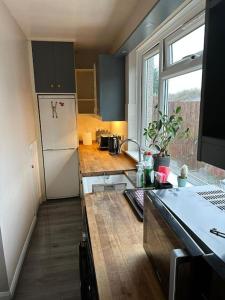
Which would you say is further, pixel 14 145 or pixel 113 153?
pixel 113 153

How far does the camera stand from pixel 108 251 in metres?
1.07

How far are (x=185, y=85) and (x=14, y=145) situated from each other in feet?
5.76

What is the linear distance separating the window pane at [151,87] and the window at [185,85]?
0.01 m

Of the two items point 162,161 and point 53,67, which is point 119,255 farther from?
point 53,67

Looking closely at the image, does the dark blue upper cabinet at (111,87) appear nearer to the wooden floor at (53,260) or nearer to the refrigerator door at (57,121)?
the refrigerator door at (57,121)

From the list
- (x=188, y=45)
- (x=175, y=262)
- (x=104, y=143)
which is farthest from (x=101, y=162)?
(x=175, y=262)

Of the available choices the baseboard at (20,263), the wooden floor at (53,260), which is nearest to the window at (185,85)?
the wooden floor at (53,260)

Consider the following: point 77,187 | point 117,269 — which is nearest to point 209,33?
point 117,269

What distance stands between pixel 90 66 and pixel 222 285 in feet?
13.2

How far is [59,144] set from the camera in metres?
3.56

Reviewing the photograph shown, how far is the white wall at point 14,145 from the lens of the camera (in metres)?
1.86

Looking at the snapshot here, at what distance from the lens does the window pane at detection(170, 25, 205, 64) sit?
1616 mm

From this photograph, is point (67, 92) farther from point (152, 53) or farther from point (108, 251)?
point (108, 251)

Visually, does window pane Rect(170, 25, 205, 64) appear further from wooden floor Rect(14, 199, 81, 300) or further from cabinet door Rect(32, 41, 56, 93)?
wooden floor Rect(14, 199, 81, 300)
